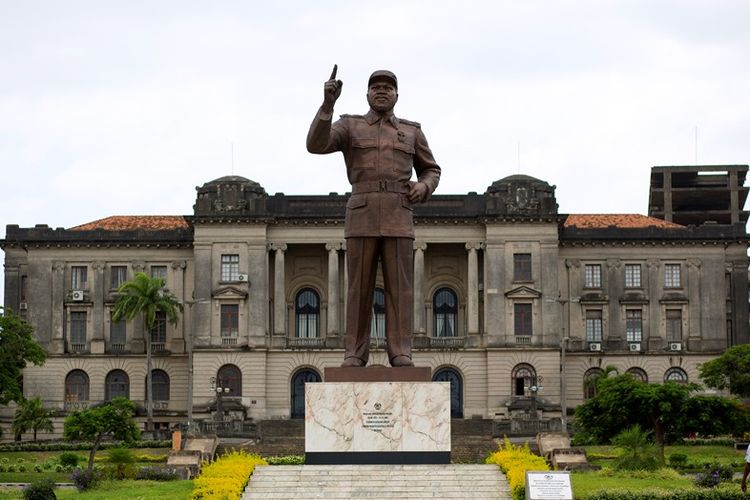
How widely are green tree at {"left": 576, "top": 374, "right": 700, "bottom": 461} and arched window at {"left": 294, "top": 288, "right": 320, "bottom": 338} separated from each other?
2549 centimetres

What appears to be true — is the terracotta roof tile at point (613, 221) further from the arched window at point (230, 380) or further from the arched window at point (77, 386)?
the arched window at point (77, 386)

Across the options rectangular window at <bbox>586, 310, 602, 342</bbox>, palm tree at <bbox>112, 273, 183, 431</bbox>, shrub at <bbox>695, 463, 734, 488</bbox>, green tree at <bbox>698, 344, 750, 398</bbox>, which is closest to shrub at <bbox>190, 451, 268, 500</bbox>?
shrub at <bbox>695, 463, 734, 488</bbox>

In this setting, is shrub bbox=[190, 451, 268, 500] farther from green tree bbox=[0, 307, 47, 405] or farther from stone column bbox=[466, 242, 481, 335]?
stone column bbox=[466, 242, 481, 335]

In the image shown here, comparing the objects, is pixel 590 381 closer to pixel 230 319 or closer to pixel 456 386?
pixel 456 386

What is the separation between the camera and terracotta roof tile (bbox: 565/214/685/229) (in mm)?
91688

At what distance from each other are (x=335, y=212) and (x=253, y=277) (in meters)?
5.92

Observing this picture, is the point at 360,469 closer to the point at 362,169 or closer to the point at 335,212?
the point at 362,169

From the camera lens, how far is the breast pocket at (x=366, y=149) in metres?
27.0

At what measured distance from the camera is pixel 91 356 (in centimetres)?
8850

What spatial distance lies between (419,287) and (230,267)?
35.7 feet

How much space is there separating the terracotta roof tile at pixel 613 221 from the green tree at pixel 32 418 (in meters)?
33.0

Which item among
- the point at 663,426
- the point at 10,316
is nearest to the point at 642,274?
the point at 663,426

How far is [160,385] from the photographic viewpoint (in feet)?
292

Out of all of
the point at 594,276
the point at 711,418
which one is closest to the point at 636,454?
the point at 711,418
